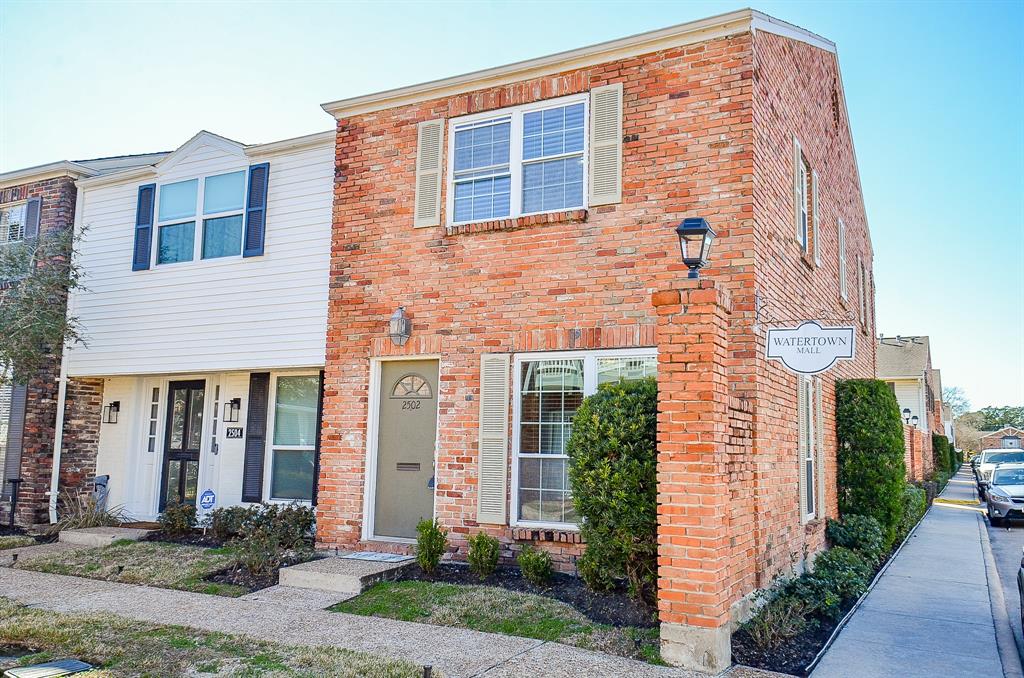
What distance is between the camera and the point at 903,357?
3288 centimetres

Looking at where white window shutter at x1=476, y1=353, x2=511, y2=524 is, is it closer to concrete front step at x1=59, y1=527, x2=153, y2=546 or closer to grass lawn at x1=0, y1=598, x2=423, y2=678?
grass lawn at x1=0, y1=598, x2=423, y2=678

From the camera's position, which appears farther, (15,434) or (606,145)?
(15,434)

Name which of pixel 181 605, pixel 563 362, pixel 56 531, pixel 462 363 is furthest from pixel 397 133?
pixel 56 531

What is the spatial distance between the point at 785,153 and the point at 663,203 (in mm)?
2008

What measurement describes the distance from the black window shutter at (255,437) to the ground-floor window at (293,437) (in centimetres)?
17

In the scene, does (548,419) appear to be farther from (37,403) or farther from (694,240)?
(37,403)

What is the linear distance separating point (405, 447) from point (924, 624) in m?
5.67

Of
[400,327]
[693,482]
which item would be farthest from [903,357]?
[693,482]

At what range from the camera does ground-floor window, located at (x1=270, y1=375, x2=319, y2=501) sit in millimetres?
A: 11086

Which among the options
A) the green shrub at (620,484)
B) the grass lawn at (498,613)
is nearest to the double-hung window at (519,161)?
the green shrub at (620,484)

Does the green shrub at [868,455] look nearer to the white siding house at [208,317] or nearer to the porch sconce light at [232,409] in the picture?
the white siding house at [208,317]

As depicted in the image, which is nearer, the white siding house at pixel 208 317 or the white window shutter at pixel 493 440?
the white window shutter at pixel 493 440

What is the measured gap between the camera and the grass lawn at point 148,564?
27.1ft

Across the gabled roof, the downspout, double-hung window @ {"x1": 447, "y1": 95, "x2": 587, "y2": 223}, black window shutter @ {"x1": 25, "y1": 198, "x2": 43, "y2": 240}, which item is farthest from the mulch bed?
the gabled roof
